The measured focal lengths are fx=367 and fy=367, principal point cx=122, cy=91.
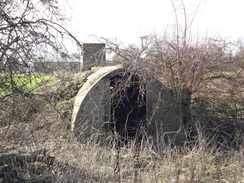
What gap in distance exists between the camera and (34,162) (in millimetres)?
7199

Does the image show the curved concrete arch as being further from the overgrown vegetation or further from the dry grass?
the dry grass

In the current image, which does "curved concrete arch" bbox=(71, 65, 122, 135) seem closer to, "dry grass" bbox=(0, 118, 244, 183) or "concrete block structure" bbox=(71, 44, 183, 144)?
"concrete block structure" bbox=(71, 44, 183, 144)

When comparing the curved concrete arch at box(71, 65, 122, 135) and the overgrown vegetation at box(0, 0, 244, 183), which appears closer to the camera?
the overgrown vegetation at box(0, 0, 244, 183)

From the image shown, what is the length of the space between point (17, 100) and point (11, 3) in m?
1.80

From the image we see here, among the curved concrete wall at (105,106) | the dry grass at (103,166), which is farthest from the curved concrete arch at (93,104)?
the dry grass at (103,166)

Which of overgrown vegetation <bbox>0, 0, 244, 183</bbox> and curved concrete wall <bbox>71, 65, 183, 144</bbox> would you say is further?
curved concrete wall <bbox>71, 65, 183, 144</bbox>

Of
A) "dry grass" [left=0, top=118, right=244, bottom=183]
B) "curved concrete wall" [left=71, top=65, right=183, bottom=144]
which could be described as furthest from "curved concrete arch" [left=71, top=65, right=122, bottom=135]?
"dry grass" [left=0, top=118, right=244, bottom=183]

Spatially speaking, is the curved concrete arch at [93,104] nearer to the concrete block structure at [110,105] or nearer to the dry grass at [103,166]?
the concrete block structure at [110,105]

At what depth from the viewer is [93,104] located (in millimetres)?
10297

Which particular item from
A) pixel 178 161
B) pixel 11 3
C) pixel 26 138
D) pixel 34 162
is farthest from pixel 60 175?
pixel 11 3

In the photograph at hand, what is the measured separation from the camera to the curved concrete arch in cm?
1011

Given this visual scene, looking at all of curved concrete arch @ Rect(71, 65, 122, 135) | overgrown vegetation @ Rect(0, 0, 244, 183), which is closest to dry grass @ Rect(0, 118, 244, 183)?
overgrown vegetation @ Rect(0, 0, 244, 183)

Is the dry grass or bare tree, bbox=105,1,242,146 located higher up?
bare tree, bbox=105,1,242,146

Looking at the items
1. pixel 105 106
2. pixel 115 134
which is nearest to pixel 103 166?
pixel 115 134
